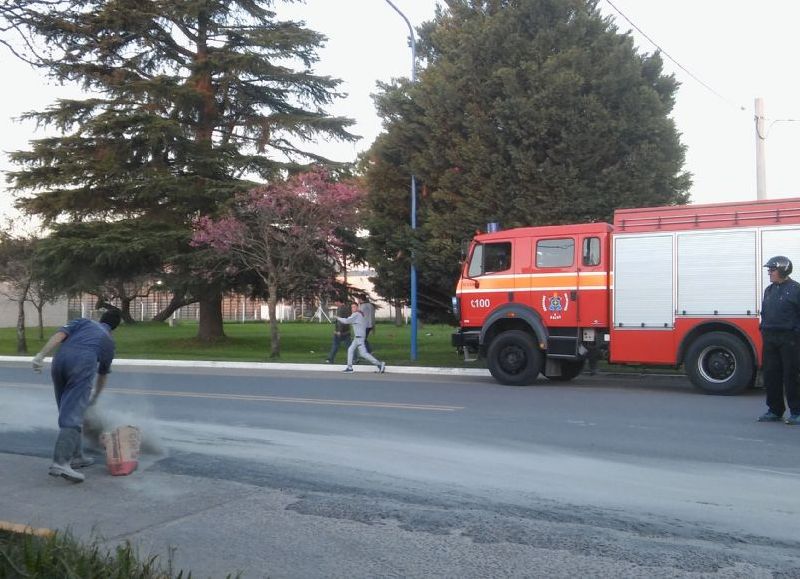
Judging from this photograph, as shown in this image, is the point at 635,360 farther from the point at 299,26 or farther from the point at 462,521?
the point at 299,26

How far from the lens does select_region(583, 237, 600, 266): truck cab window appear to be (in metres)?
14.5

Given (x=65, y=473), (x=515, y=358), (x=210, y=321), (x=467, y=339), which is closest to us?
(x=65, y=473)

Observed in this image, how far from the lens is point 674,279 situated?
13734 millimetres

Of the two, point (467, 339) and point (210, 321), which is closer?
point (467, 339)

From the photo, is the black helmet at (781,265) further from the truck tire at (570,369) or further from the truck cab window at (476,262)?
the truck cab window at (476,262)

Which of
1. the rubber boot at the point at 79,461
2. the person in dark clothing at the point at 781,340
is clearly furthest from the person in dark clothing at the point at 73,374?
the person in dark clothing at the point at 781,340

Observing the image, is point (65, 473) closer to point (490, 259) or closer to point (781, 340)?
point (781, 340)

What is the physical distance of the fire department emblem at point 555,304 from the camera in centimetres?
1473

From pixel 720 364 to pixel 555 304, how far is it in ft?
9.83

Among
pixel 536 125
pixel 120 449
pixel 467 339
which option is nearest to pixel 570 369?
pixel 467 339

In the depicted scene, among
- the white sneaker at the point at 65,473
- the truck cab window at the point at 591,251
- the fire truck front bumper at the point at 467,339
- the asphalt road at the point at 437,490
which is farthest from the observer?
the fire truck front bumper at the point at 467,339

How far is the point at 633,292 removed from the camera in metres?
14.0

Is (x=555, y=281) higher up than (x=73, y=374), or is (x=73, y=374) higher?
(x=555, y=281)

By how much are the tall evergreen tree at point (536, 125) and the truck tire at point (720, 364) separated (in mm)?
5751
